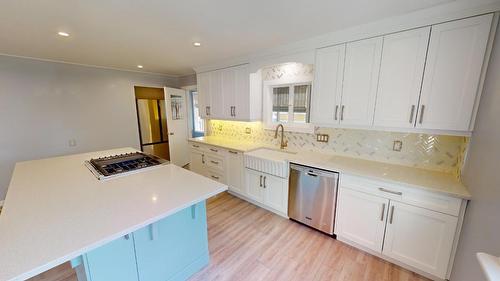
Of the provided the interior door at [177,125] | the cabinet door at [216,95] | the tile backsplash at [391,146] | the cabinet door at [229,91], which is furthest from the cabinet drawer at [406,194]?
the interior door at [177,125]

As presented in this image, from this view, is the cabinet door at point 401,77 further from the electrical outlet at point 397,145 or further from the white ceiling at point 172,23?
the electrical outlet at point 397,145

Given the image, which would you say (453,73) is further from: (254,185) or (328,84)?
(254,185)

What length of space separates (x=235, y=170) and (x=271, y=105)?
1243 mm

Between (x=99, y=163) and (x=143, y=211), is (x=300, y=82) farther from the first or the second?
(x=99, y=163)

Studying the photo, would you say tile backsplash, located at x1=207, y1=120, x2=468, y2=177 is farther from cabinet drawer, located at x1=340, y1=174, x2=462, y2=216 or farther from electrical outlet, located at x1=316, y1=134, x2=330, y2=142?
cabinet drawer, located at x1=340, y1=174, x2=462, y2=216

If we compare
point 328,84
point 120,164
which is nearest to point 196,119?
point 120,164

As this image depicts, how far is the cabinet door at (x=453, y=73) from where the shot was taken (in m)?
1.45

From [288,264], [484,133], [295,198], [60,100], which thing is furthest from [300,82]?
[60,100]

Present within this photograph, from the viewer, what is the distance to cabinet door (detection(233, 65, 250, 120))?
9.82 ft

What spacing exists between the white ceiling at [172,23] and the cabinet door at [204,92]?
942mm

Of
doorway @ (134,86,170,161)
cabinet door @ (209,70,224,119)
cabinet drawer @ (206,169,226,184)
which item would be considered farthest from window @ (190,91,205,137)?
cabinet drawer @ (206,169,226,184)

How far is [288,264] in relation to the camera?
1.88 m

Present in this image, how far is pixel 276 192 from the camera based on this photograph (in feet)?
8.59

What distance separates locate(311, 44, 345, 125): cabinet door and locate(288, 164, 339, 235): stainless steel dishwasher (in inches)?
25.6
